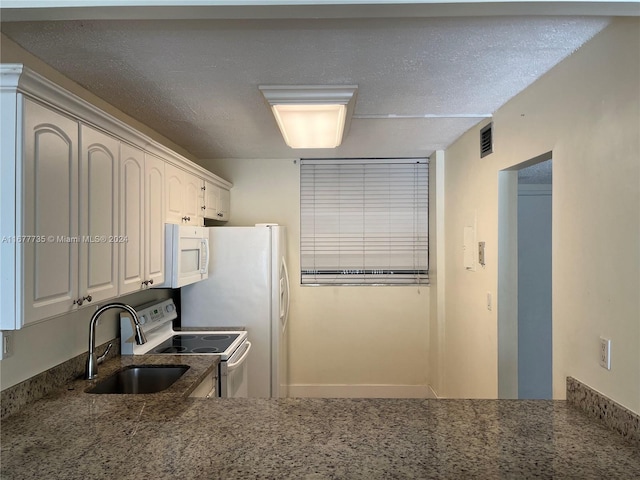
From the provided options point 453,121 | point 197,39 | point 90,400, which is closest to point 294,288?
point 453,121

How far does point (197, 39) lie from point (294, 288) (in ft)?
9.36

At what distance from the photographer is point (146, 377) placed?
2.41m

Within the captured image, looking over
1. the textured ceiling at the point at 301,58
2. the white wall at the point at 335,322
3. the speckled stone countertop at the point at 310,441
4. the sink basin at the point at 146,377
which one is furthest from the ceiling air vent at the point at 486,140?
the sink basin at the point at 146,377

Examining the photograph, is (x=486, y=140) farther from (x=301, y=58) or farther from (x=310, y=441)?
(x=310, y=441)

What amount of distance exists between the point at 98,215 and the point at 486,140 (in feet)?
7.47

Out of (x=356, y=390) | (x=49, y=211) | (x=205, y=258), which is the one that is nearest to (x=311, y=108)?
(x=49, y=211)

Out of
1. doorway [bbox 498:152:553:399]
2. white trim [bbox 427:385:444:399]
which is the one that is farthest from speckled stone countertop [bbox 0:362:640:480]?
doorway [bbox 498:152:553:399]

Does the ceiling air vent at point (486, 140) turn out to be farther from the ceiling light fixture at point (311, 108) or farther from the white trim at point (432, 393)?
the white trim at point (432, 393)

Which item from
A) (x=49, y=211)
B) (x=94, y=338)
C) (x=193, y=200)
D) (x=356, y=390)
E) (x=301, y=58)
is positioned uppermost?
(x=301, y=58)

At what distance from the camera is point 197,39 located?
164 cm

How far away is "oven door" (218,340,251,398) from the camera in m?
2.63

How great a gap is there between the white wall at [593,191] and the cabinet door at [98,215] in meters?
1.99

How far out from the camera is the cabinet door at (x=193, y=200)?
9.61ft

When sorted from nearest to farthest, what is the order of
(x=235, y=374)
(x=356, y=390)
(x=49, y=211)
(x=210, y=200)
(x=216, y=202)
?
(x=49, y=211)
(x=235, y=374)
(x=210, y=200)
(x=216, y=202)
(x=356, y=390)
